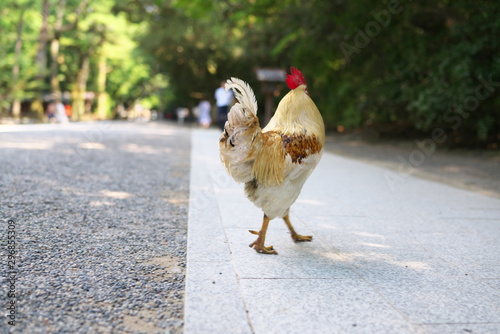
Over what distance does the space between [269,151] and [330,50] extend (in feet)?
42.3

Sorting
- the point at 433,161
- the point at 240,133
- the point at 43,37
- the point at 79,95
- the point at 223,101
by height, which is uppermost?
the point at 43,37

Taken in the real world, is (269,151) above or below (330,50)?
below

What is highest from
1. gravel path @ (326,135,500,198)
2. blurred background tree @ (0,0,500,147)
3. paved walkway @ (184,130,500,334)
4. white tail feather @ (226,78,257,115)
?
blurred background tree @ (0,0,500,147)

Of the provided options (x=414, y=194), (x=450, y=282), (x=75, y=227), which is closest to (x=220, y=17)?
(x=414, y=194)

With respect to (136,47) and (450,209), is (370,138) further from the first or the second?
(136,47)

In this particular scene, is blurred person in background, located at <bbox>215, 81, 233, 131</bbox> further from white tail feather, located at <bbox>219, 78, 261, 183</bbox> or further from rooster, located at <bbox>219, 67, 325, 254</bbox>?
white tail feather, located at <bbox>219, 78, 261, 183</bbox>

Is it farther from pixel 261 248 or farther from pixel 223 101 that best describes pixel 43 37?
pixel 261 248

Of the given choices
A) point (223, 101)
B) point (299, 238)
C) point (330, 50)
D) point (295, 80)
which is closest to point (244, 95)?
point (295, 80)

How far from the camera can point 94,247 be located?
3.84 metres

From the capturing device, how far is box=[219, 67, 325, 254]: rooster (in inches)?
143

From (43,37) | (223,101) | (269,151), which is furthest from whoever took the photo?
(43,37)

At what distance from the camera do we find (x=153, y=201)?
5809mm

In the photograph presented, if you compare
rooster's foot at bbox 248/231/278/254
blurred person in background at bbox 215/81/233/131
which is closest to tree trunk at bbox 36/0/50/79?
blurred person in background at bbox 215/81/233/131

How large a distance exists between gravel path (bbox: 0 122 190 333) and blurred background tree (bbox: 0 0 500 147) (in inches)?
315
